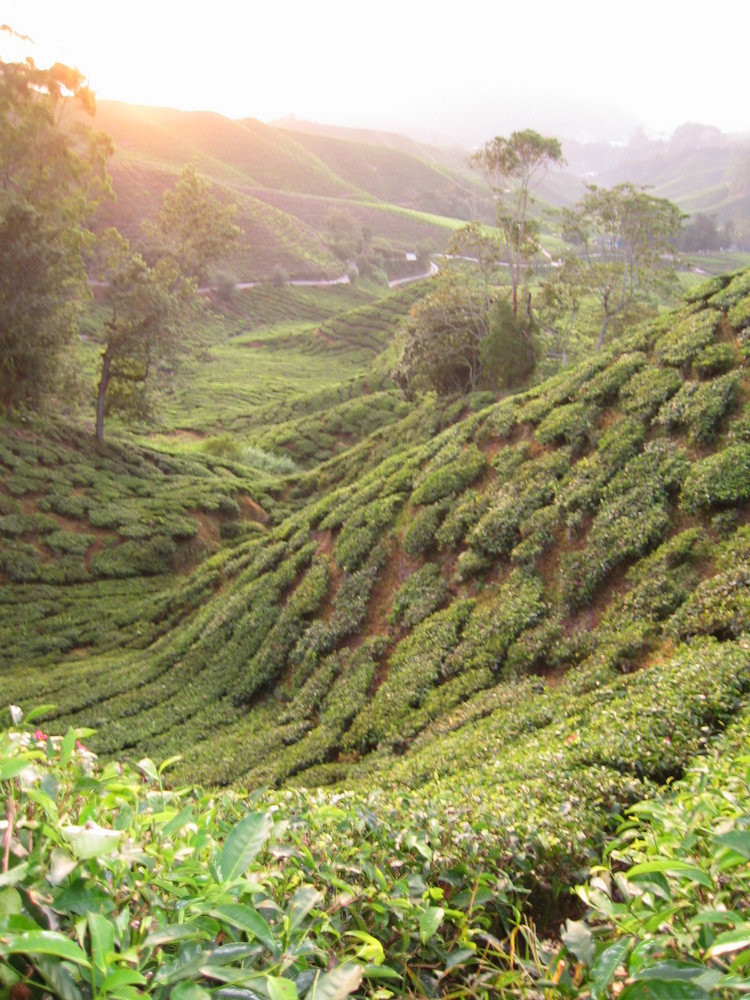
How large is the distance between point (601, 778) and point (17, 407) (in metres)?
24.8

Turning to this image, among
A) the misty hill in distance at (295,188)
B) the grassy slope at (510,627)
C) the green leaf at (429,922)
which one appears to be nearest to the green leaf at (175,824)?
the green leaf at (429,922)

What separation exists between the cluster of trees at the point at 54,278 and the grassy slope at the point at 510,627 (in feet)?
39.1

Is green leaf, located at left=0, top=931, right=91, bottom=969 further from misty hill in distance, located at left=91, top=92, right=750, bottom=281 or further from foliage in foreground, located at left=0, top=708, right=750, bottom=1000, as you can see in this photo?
misty hill in distance, located at left=91, top=92, right=750, bottom=281

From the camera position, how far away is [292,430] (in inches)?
1471

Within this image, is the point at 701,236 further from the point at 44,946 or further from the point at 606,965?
the point at 44,946

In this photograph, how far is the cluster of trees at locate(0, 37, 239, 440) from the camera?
22922 millimetres

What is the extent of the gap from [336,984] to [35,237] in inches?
1063

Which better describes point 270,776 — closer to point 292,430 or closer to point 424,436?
point 424,436

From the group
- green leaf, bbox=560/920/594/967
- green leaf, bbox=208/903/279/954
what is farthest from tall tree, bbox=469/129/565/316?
green leaf, bbox=208/903/279/954

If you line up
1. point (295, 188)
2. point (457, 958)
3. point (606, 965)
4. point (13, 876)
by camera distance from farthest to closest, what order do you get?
1. point (295, 188)
2. point (457, 958)
3. point (606, 965)
4. point (13, 876)

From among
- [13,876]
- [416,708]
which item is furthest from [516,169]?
[13,876]

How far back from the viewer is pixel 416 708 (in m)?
9.05

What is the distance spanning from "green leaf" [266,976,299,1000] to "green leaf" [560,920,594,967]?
97 cm

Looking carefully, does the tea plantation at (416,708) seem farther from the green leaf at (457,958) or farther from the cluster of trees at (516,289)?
the cluster of trees at (516,289)
